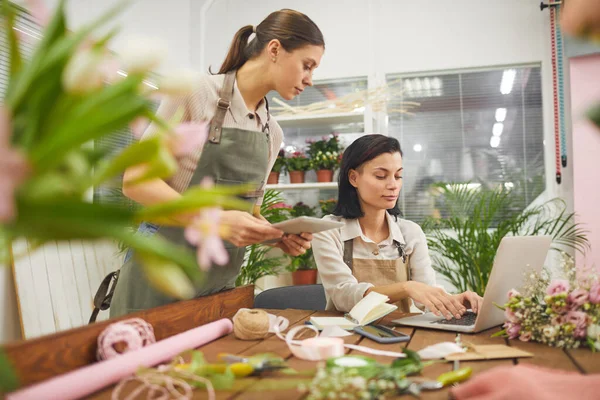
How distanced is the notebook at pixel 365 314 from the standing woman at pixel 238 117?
0.90 ft

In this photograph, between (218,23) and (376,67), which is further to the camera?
(218,23)

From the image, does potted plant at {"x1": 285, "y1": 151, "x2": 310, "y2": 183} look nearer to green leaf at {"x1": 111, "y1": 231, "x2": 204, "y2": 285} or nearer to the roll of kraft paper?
the roll of kraft paper

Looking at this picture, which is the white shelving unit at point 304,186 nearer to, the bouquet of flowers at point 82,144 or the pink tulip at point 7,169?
the bouquet of flowers at point 82,144

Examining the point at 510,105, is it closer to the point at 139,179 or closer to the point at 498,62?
the point at 498,62

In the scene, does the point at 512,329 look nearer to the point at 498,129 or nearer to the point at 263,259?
the point at 263,259

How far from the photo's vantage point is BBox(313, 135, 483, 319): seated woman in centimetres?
215

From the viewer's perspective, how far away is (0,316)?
106 inches

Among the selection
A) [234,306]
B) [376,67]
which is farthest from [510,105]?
[234,306]

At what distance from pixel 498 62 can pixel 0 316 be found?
385cm

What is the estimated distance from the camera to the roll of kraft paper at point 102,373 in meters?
0.80

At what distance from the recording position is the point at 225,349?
1241mm

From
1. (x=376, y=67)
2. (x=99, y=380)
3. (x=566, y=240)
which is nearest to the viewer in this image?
(x=99, y=380)

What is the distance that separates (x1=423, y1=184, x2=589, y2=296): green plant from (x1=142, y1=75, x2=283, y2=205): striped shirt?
2.08 meters

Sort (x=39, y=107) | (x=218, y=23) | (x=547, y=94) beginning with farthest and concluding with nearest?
(x=218, y=23)
(x=547, y=94)
(x=39, y=107)
